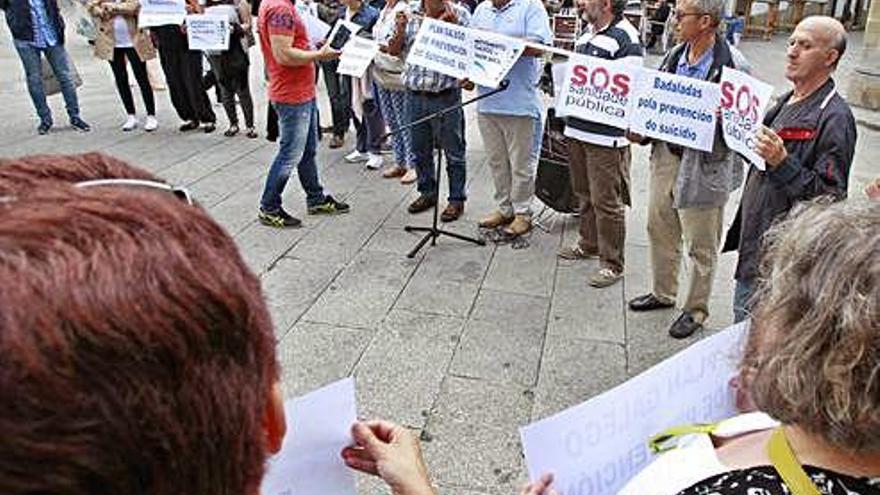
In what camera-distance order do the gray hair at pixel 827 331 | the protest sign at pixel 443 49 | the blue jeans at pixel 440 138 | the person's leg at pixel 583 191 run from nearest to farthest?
the gray hair at pixel 827 331 → the person's leg at pixel 583 191 → the protest sign at pixel 443 49 → the blue jeans at pixel 440 138

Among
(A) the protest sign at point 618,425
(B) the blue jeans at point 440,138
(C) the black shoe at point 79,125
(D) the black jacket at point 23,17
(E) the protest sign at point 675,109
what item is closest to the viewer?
(A) the protest sign at point 618,425

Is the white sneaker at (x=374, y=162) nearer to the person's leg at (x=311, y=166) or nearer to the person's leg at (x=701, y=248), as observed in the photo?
the person's leg at (x=311, y=166)

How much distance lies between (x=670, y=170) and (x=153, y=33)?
5866 millimetres

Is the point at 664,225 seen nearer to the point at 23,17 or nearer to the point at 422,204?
the point at 422,204

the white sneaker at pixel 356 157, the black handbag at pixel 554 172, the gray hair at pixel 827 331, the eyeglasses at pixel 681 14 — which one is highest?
the eyeglasses at pixel 681 14

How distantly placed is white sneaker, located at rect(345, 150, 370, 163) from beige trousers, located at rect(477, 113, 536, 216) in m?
2.06

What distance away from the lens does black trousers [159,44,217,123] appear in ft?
23.7

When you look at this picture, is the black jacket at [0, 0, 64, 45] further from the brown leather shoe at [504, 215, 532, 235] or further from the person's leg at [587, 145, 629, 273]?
the person's leg at [587, 145, 629, 273]

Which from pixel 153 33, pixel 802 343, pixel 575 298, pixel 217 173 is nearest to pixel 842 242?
pixel 802 343

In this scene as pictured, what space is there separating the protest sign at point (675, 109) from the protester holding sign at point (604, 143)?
0.42 feet

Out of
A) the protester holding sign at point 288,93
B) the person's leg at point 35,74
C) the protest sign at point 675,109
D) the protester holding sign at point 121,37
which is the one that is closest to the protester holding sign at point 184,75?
the protester holding sign at point 121,37

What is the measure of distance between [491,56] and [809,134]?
2.17 meters

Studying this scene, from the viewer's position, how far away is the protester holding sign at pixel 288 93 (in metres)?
4.60

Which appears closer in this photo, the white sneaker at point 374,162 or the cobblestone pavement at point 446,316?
the cobblestone pavement at point 446,316
